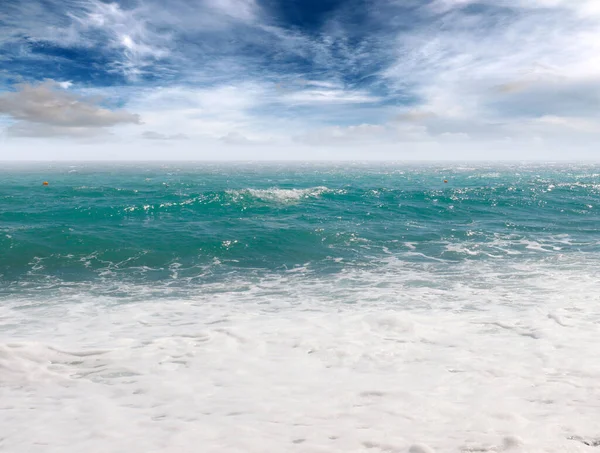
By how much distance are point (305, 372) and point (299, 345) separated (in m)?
1.34

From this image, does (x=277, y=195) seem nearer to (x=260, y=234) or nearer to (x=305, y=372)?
(x=260, y=234)

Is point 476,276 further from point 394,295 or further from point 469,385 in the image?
point 469,385

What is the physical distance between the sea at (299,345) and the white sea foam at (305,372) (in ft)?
0.13

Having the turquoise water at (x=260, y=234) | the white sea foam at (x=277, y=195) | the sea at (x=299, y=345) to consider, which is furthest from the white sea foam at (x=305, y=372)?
the white sea foam at (x=277, y=195)

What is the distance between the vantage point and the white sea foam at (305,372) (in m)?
5.50

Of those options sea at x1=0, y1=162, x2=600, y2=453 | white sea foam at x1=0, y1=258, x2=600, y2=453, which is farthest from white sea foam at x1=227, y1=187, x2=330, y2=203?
white sea foam at x1=0, y1=258, x2=600, y2=453

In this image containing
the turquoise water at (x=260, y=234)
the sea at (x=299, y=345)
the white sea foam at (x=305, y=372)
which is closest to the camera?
the white sea foam at (x=305, y=372)

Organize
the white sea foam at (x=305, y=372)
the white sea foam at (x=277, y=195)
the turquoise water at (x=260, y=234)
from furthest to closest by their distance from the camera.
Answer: the white sea foam at (x=277, y=195) < the turquoise water at (x=260, y=234) < the white sea foam at (x=305, y=372)

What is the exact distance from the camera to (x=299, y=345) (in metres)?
8.95

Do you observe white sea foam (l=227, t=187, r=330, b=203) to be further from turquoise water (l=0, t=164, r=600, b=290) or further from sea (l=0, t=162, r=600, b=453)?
sea (l=0, t=162, r=600, b=453)

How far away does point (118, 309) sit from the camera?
466 inches

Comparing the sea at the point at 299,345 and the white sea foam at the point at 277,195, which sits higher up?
the white sea foam at the point at 277,195

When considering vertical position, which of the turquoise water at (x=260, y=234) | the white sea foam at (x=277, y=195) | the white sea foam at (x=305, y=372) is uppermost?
the white sea foam at (x=277, y=195)

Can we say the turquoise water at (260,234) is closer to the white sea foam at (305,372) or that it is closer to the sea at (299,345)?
the sea at (299,345)
